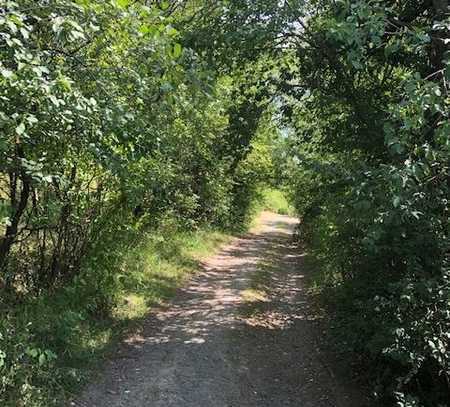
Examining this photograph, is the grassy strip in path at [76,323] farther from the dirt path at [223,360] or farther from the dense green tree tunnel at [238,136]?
the dirt path at [223,360]

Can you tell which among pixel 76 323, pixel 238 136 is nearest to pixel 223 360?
pixel 76 323

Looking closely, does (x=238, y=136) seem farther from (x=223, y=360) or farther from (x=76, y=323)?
(x=76, y=323)

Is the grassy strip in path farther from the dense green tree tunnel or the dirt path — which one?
the dirt path

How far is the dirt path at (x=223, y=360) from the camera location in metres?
6.13

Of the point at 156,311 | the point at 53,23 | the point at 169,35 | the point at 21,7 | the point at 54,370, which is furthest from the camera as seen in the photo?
the point at 156,311

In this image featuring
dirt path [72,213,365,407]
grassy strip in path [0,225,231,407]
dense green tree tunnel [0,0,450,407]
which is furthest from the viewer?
dirt path [72,213,365,407]

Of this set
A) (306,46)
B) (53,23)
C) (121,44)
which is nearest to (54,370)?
(121,44)

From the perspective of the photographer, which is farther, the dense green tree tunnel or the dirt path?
the dirt path

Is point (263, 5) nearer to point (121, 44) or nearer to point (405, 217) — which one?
point (121, 44)

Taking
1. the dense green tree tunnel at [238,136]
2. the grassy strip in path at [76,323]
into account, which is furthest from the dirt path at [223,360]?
the dense green tree tunnel at [238,136]

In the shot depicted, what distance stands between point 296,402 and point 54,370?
2907 mm

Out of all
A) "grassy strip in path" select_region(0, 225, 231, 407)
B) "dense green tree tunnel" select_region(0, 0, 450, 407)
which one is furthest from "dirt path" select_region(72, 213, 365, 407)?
"dense green tree tunnel" select_region(0, 0, 450, 407)

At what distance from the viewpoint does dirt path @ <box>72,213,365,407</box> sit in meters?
6.13

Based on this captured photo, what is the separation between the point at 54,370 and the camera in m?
5.71
